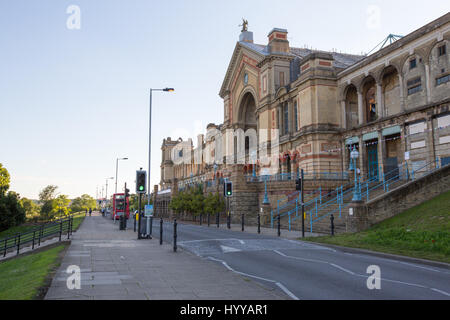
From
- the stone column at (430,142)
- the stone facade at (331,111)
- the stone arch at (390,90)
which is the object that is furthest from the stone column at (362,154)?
the stone column at (430,142)

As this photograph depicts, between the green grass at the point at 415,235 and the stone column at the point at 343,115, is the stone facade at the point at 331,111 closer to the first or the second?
the stone column at the point at 343,115

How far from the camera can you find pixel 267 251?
14773 millimetres

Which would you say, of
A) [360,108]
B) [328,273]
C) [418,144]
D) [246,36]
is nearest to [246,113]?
[246,36]

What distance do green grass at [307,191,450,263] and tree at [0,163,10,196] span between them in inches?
1959

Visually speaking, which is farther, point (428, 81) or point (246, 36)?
point (246, 36)

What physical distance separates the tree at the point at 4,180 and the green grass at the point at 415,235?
49.8 metres

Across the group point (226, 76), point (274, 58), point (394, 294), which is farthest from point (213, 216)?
point (394, 294)

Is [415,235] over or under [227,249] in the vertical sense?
over

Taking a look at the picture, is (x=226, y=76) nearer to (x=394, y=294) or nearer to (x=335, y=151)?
→ (x=335, y=151)

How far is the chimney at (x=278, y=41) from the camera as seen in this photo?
46.0m

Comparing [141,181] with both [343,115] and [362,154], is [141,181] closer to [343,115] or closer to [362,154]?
[362,154]

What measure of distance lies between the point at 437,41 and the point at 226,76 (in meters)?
35.8

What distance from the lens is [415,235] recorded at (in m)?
14.8

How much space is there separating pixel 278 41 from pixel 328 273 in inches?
Answer: 1601
